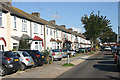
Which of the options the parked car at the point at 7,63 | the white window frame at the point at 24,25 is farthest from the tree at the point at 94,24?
the parked car at the point at 7,63

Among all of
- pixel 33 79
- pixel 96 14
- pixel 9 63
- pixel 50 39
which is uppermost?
pixel 96 14

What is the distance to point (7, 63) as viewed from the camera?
11.9 m

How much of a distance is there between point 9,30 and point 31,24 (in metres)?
6.45

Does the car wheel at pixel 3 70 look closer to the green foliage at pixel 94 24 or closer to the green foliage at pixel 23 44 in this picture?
the green foliage at pixel 23 44

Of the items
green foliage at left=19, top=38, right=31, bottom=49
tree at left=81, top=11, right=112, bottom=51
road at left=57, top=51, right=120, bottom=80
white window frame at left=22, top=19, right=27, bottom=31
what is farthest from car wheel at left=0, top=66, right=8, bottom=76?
tree at left=81, top=11, right=112, bottom=51

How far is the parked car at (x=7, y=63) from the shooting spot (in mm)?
11805

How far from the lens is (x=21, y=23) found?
24.6 metres

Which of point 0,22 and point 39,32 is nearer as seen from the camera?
point 0,22

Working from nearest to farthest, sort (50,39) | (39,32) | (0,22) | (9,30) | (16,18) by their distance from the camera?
(0,22) < (9,30) < (16,18) < (39,32) < (50,39)

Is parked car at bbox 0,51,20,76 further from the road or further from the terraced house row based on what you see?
the terraced house row

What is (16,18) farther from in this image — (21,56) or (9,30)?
(21,56)

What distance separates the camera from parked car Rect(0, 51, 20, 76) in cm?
1180

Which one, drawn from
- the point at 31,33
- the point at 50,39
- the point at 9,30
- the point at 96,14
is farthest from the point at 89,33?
the point at 9,30

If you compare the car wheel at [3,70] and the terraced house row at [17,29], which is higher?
the terraced house row at [17,29]
